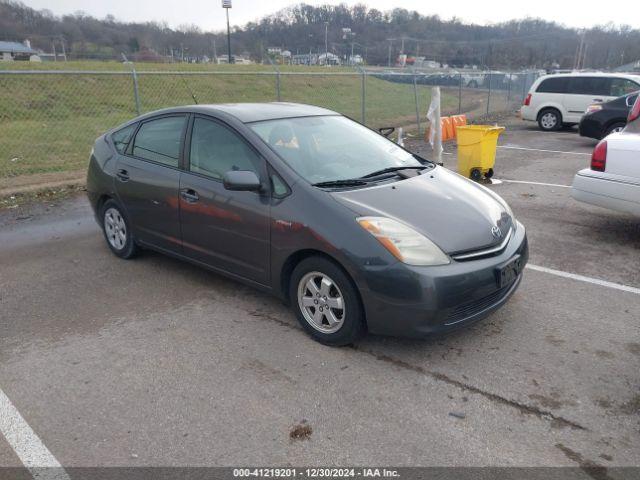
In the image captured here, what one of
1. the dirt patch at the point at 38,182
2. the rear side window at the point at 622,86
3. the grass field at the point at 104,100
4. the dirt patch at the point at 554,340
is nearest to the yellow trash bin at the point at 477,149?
the grass field at the point at 104,100

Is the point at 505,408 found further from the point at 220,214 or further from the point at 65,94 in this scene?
the point at 65,94

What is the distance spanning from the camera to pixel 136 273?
5.02m

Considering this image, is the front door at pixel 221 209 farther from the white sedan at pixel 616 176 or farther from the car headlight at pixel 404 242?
the white sedan at pixel 616 176

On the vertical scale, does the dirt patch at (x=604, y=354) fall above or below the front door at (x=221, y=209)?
below

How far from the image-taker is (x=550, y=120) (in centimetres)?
1655

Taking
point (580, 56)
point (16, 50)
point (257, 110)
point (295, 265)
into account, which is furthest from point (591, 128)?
point (580, 56)

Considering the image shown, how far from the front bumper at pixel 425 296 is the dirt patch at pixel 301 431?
829 mm

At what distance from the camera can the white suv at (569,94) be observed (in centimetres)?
1493

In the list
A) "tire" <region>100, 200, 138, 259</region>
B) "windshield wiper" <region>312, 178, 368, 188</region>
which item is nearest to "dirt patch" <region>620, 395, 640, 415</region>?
"windshield wiper" <region>312, 178, 368, 188</region>

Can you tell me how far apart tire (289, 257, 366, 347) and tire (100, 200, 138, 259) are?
2213 mm

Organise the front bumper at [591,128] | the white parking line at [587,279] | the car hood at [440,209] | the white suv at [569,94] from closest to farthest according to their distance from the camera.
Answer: the car hood at [440,209], the white parking line at [587,279], the front bumper at [591,128], the white suv at [569,94]

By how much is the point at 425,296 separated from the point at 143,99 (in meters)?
21.9

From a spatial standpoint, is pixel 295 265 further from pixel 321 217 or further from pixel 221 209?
pixel 221 209

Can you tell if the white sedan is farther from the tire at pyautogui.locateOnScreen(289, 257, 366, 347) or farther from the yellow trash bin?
the tire at pyautogui.locateOnScreen(289, 257, 366, 347)
